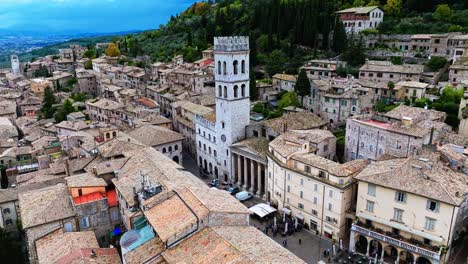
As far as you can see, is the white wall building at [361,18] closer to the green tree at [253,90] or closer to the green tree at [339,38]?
the green tree at [339,38]

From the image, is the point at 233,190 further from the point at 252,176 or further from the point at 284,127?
the point at 284,127

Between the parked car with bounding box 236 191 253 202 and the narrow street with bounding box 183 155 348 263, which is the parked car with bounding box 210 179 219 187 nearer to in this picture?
the parked car with bounding box 236 191 253 202

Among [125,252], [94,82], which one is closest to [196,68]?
[94,82]

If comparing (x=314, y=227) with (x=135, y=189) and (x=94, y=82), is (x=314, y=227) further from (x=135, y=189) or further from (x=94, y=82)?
(x=94, y=82)

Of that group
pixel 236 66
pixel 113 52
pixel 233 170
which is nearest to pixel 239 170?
pixel 233 170

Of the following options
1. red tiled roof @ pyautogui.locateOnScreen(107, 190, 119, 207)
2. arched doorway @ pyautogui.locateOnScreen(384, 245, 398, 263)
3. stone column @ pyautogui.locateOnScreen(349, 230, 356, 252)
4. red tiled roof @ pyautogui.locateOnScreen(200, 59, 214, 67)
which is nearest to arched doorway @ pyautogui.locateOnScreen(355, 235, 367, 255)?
stone column @ pyautogui.locateOnScreen(349, 230, 356, 252)

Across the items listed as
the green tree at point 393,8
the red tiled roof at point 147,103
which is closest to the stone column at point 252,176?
the red tiled roof at point 147,103
